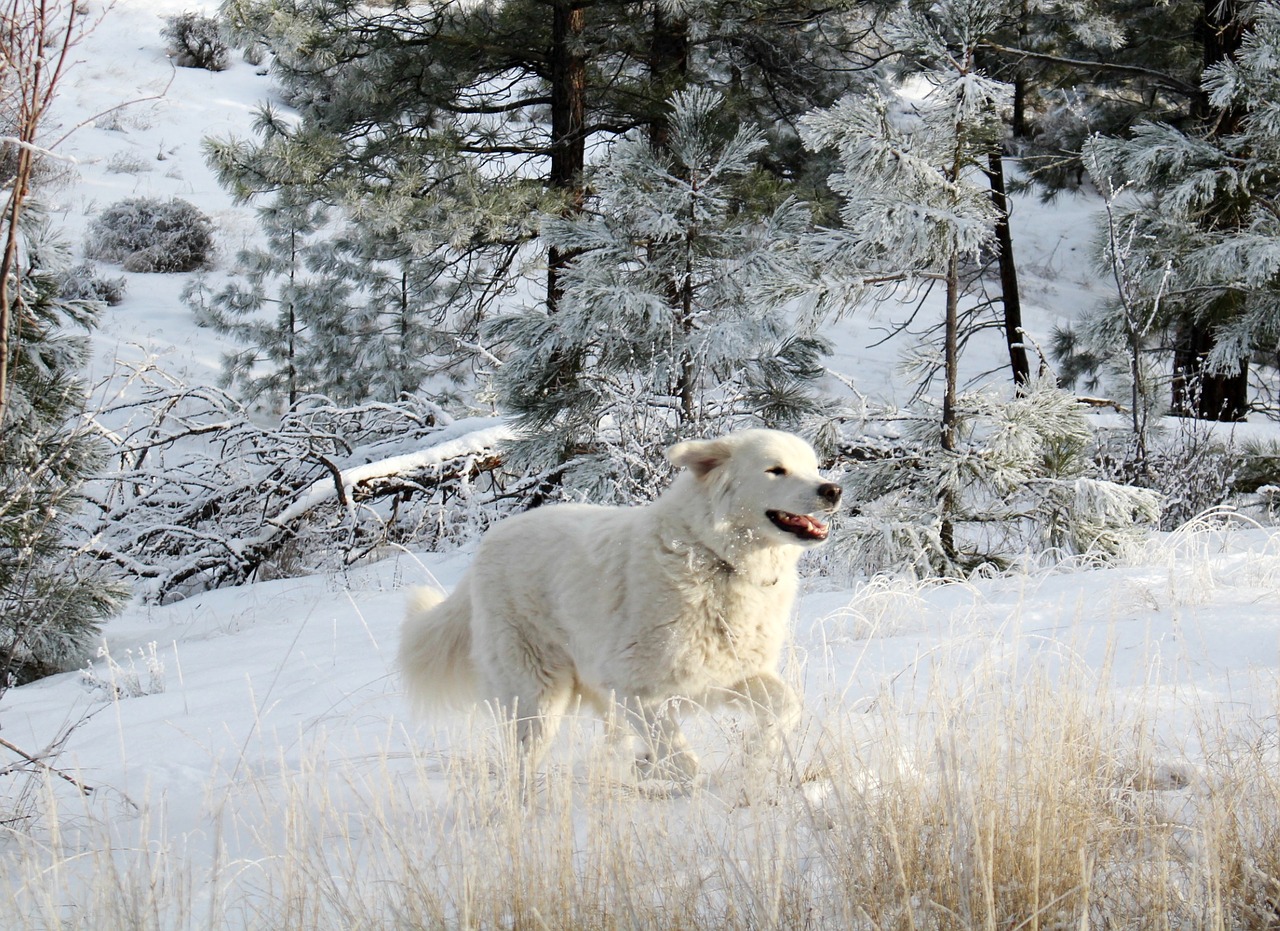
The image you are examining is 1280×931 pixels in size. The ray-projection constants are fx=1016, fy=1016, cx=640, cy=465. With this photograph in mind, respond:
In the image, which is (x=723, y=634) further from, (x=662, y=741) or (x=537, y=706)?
(x=537, y=706)

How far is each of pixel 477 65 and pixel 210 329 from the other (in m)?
9.66

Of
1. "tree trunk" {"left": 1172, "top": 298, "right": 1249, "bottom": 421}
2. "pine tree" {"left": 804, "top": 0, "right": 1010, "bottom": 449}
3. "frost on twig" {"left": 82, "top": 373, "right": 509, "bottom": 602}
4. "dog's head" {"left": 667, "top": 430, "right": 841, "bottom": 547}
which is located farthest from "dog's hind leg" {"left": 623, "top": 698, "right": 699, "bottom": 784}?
"tree trunk" {"left": 1172, "top": 298, "right": 1249, "bottom": 421}

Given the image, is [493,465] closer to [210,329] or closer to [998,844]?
[998,844]

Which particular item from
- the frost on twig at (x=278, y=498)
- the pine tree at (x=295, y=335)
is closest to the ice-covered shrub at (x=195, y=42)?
the pine tree at (x=295, y=335)

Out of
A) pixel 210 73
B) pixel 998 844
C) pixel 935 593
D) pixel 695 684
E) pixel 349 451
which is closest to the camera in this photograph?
pixel 998 844

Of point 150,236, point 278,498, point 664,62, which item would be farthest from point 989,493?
point 150,236

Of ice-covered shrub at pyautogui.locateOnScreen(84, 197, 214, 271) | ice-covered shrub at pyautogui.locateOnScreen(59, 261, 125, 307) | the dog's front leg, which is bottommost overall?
the dog's front leg

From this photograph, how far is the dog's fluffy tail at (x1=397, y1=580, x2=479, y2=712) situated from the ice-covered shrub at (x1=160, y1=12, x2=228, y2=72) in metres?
25.2

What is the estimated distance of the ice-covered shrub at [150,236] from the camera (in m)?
19.0

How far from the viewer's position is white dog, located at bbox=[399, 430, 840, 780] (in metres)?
2.99

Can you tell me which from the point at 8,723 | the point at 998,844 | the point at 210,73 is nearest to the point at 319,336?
the point at 8,723

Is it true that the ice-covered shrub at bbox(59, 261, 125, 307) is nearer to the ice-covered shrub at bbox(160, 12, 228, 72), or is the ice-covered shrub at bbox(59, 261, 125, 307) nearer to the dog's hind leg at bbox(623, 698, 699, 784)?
the ice-covered shrub at bbox(160, 12, 228, 72)

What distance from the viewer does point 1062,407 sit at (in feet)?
19.1

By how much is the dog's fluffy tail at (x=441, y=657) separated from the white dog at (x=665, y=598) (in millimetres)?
138
